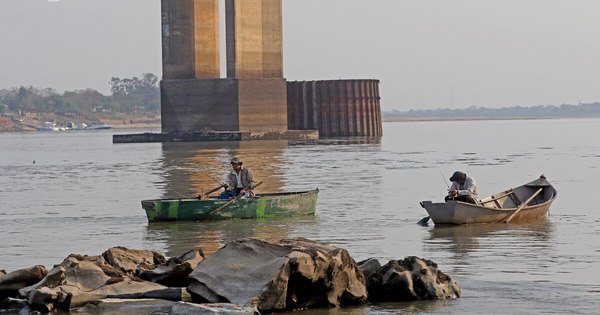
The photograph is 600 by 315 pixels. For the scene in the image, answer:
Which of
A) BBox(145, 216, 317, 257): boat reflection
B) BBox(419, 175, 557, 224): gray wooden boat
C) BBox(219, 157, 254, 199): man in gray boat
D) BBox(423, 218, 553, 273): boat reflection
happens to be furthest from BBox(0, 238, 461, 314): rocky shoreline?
BBox(219, 157, 254, 199): man in gray boat

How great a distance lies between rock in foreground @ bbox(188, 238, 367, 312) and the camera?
1317cm

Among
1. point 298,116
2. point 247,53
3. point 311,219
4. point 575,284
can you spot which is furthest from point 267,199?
point 298,116

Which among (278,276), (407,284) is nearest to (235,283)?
(278,276)

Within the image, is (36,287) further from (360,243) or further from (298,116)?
(298,116)

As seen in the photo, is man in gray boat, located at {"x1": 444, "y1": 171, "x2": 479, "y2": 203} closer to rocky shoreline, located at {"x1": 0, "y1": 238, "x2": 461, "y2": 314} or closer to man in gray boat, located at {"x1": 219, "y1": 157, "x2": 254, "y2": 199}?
man in gray boat, located at {"x1": 219, "y1": 157, "x2": 254, "y2": 199}

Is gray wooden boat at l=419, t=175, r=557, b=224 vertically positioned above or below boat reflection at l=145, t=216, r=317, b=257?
above

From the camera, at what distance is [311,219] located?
25078 mm

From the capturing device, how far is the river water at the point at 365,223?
15.5 meters

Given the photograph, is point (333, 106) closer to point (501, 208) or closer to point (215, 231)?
point (501, 208)

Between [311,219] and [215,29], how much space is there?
50164 mm

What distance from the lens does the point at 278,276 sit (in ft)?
43.1

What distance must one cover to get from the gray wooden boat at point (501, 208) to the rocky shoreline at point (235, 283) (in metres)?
7.81

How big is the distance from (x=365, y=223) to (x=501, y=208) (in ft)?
8.62

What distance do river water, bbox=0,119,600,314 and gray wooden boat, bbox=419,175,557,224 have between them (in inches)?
12.4
